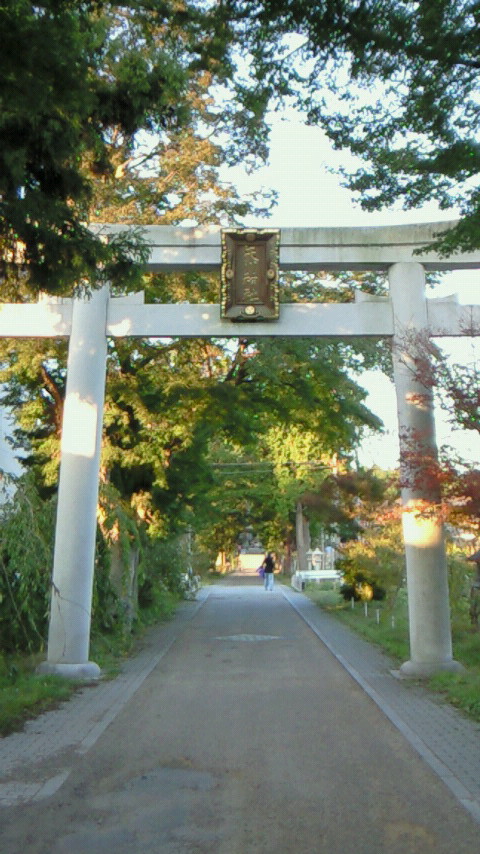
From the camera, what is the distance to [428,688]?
1269 centimetres

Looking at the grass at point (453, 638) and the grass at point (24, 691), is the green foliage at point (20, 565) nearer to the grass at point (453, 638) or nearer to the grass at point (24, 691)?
the grass at point (24, 691)

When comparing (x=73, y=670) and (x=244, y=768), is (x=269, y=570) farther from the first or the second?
(x=244, y=768)

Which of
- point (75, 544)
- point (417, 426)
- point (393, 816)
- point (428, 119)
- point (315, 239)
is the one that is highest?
point (315, 239)

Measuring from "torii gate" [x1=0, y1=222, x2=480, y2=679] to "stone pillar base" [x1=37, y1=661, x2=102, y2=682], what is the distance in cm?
59

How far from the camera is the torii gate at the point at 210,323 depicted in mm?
14258

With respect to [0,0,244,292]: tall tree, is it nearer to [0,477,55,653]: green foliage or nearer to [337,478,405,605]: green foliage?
[0,477,55,653]: green foliage

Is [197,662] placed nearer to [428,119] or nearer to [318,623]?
[318,623]

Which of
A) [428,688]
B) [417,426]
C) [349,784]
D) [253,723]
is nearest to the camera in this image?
[349,784]

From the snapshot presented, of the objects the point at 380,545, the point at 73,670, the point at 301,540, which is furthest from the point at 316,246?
the point at 301,540

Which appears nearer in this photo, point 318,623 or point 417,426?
point 417,426

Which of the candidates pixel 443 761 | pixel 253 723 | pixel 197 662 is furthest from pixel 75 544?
pixel 443 761

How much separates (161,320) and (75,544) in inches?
155

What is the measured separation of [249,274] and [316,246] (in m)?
1.26

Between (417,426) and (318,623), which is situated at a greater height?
(417,426)
